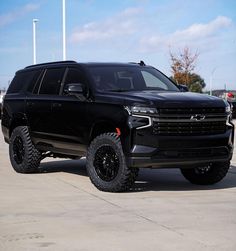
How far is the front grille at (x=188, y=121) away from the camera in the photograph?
24.4 ft

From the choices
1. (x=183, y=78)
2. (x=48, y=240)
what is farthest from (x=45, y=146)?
(x=183, y=78)

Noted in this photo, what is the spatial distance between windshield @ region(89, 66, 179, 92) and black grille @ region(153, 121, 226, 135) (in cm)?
116

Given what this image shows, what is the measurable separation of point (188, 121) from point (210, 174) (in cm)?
158

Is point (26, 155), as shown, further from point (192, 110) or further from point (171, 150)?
point (192, 110)

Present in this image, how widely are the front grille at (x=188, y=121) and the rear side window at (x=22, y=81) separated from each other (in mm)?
3373

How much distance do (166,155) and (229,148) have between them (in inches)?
46.6

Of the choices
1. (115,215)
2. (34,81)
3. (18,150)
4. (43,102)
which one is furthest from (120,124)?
(18,150)

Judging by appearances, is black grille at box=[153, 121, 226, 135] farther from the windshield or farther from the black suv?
the windshield

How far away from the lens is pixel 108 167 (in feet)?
26.2

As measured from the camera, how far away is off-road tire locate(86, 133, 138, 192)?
301 inches

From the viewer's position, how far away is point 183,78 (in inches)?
1966

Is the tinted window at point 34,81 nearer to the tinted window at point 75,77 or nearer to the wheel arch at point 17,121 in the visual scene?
the wheel arch at point 17,121

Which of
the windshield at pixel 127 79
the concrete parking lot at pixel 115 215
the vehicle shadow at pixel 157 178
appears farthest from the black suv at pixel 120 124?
the concrete parking lot at pixel 115 215

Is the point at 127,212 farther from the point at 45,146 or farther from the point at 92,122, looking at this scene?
the point at 45,146
